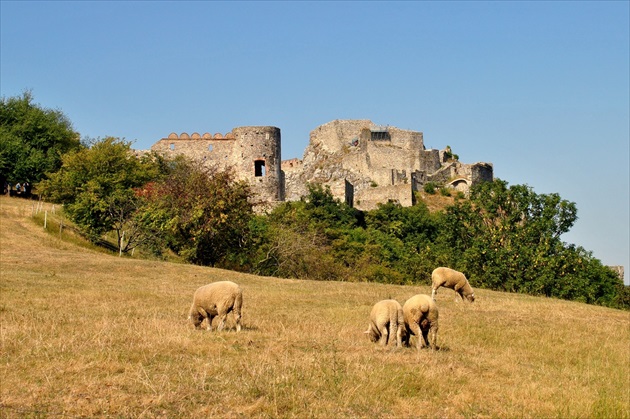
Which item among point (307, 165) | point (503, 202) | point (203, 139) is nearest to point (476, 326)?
point (503, 202)

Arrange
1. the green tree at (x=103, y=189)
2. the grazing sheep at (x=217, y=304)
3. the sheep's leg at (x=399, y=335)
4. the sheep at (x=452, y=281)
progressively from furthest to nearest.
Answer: the green tree at (x=103, y=189)
the sheep at (x=452, y=281)
the grazing sheep at (x=217, y=304)
the sheep's leg at (x=399, y=335)

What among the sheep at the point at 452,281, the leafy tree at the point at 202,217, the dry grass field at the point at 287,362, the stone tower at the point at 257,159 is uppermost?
the stone tower at the point at 257,159

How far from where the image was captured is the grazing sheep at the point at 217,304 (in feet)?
56.7

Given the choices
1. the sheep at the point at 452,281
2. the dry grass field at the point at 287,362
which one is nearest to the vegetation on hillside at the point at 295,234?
the sheep at the point at 452,281

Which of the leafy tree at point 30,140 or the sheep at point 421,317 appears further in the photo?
the leafy tree at point 30,140

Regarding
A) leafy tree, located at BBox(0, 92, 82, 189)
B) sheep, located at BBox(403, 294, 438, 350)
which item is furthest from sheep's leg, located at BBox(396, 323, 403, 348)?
leafy tree, located at BBox(0, 92, 82, 189)

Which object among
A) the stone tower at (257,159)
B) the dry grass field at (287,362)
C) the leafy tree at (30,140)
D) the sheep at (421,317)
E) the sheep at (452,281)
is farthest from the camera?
the stone tower at (257,159)

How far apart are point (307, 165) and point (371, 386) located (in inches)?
3337

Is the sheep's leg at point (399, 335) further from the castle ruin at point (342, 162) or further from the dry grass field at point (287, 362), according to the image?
the castle ruin at point (342, 162)

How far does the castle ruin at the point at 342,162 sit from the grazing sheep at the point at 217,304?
1977 inches

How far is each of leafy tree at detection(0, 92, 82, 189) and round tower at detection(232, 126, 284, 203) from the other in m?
13.8

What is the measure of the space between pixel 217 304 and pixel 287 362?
4253mm

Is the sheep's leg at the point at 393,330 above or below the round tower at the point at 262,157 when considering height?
below

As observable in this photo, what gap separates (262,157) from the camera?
A: 7419 cm
